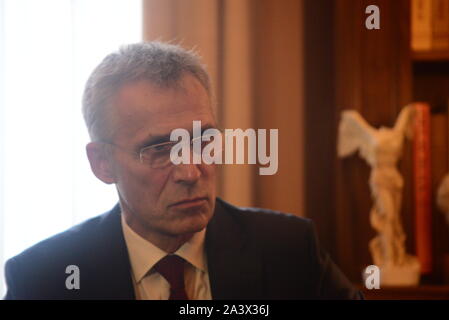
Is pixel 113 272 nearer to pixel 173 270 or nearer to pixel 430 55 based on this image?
pixel 173 270

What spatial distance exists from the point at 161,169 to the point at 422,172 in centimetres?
47

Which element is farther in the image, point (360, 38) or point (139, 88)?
point (360, 38)

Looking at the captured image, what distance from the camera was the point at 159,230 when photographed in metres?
0.71

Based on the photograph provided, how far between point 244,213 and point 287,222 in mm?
75

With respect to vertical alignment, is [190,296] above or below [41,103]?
below

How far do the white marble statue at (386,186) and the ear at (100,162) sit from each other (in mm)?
411

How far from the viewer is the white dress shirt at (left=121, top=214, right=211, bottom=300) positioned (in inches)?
28.0

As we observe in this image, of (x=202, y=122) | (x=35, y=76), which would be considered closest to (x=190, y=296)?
(x=202, y=122)

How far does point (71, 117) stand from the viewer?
0.81m

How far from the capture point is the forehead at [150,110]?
67cm

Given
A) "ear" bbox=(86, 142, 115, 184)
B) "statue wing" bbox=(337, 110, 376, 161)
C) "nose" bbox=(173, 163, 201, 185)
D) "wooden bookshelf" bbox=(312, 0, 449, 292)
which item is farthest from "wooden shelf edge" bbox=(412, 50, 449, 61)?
"ear" bbox=(86, 142, 115, 184)

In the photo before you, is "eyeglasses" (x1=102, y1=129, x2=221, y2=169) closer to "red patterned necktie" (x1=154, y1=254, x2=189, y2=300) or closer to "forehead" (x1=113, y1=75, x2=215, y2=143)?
"forehead" (x1=113, y1=75, x2=215, y2=143)

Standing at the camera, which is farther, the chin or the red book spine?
the red book spine

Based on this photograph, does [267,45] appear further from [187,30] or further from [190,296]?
[190,296]
